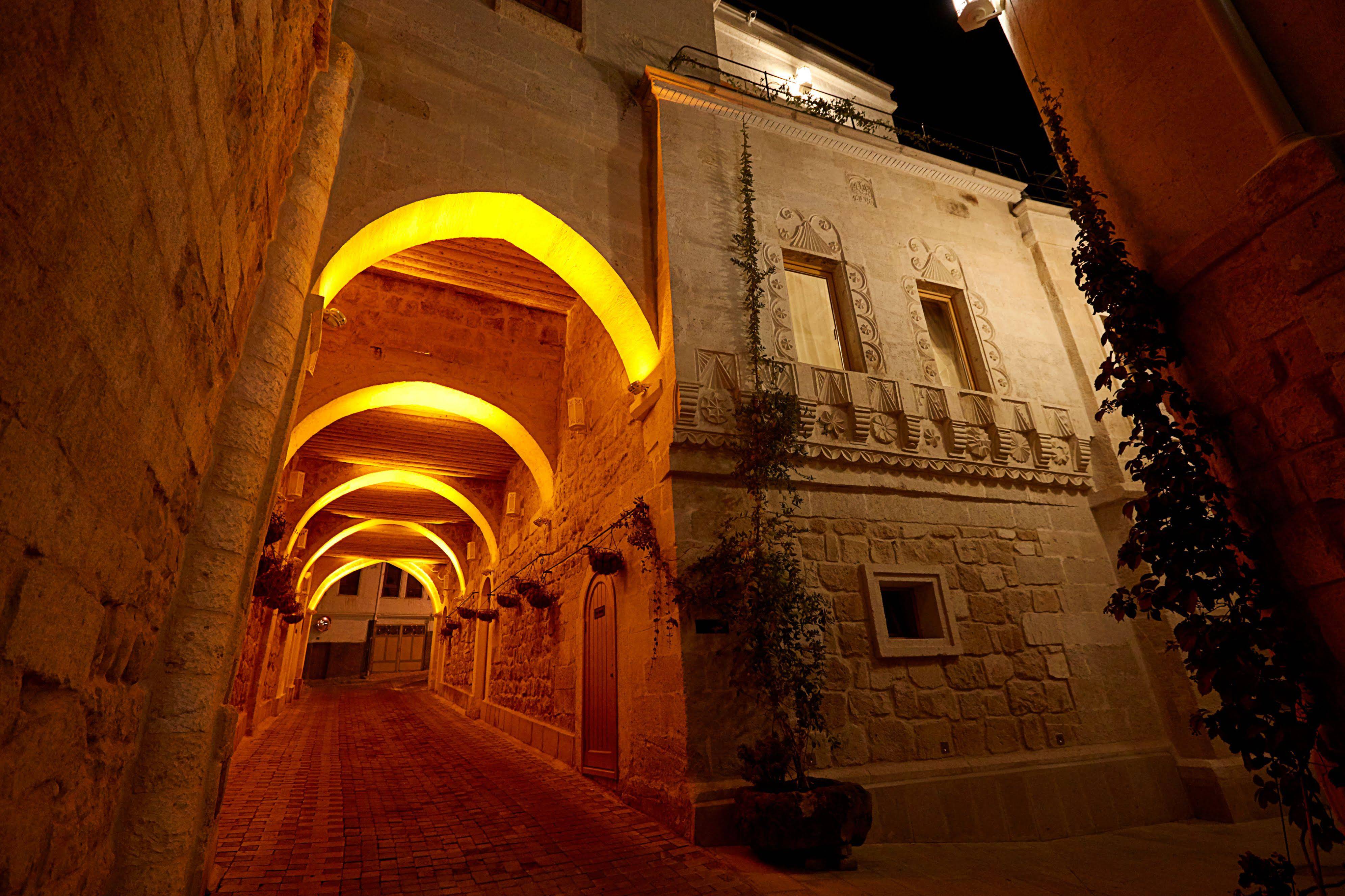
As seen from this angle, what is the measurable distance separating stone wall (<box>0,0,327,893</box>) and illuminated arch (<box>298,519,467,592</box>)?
1253cm

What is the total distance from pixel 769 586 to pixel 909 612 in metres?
1.70

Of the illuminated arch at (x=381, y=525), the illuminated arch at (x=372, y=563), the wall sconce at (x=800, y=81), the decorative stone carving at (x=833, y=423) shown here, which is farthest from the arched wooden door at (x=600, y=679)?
the illuminated arch at (x=372, y=563)

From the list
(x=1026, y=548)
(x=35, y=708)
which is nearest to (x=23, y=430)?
(x=35, y=708)

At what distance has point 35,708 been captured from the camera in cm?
119

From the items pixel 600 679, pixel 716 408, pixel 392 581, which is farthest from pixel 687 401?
pixel 392 581

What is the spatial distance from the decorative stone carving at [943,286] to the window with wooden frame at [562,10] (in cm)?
456

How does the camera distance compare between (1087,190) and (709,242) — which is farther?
(709,242)

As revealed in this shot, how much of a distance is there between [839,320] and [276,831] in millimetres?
6265

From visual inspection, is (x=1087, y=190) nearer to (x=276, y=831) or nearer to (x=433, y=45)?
(x=433, y=45)

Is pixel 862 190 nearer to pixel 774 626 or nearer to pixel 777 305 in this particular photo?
pixel 777 305

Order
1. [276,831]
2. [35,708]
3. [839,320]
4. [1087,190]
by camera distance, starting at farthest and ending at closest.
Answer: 1. [839,320]
2. [276,831]
3. [1087,190]
4. [35,708]

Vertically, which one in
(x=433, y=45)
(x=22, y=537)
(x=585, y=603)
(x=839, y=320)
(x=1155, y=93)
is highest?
(x=433, y=45)

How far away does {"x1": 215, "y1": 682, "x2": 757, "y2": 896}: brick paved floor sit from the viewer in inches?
131

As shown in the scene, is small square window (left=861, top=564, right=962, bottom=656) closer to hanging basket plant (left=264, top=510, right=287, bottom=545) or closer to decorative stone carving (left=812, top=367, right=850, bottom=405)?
decorative stone carving (left=812, top=367, right=850, bottom=405)
